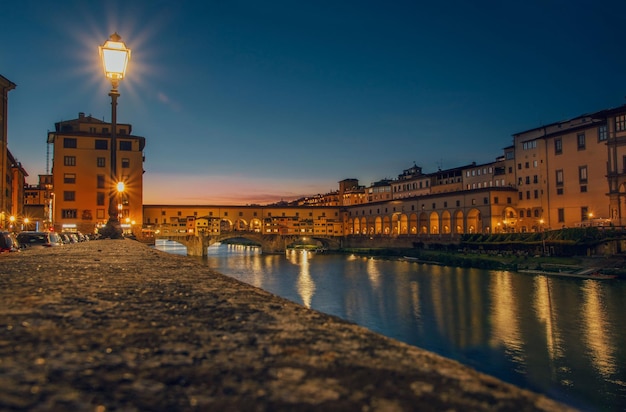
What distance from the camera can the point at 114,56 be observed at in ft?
52.9

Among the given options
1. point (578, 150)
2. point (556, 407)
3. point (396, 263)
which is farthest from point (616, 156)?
point (556, 407)

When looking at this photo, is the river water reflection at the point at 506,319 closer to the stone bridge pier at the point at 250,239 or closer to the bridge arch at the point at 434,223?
the bridge arch at the point at 434,223

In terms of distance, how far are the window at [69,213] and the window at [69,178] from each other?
15.5 feet

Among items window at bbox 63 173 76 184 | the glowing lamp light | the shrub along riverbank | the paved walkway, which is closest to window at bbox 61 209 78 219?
window at bbox 63 173 76 184

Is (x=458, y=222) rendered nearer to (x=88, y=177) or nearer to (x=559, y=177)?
(x=559, y=177)

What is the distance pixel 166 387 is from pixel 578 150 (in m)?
87.5

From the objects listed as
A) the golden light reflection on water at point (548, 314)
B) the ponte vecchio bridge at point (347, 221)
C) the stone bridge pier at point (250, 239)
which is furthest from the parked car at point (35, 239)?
the stone bridge pier at point (250, 239)

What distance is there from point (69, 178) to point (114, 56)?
73.8 meters

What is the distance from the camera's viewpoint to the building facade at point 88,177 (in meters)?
80.8

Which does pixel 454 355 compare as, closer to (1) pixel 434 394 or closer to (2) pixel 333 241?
(1) pixel 434 394

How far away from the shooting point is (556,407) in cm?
148

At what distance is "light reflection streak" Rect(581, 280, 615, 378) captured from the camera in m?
25.8

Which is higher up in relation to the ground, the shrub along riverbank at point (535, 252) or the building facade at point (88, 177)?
the building facade at point (88, 177)

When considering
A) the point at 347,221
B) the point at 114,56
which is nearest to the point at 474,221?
the point at 347,221
